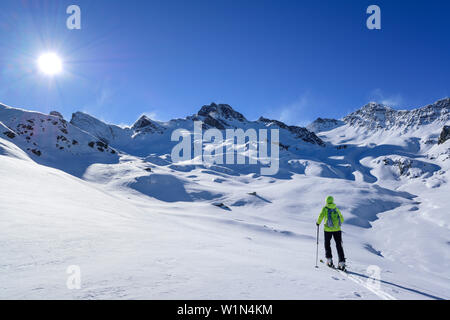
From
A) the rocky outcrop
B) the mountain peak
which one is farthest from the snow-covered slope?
the rocky outcrop

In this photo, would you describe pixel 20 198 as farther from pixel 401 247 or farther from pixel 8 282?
pixel 401 247

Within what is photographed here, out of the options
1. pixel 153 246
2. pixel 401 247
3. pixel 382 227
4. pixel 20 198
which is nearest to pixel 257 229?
pixel 153 246

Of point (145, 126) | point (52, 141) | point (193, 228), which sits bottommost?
point (193, 228)

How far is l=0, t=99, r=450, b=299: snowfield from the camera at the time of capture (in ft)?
15.0

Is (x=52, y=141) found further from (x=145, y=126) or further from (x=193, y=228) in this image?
(x=145, y=126)

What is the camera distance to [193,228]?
16.2 m

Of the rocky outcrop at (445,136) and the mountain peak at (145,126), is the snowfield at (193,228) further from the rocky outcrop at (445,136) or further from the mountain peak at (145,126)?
the rocky outcrop at (445,136)

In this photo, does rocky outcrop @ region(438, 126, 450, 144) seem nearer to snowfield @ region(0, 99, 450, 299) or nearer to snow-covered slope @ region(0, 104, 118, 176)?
snowfield @ region(0, 99, 450, 299)

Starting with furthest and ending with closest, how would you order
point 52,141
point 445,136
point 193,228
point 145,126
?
point 145,126 → point 445,136 → point 52,141 → point 193,228

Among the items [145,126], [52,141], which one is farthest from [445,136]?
[52,141]

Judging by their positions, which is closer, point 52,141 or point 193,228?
point 193,228

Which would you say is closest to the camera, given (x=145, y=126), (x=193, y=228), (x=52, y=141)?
(x=193, y=228)
